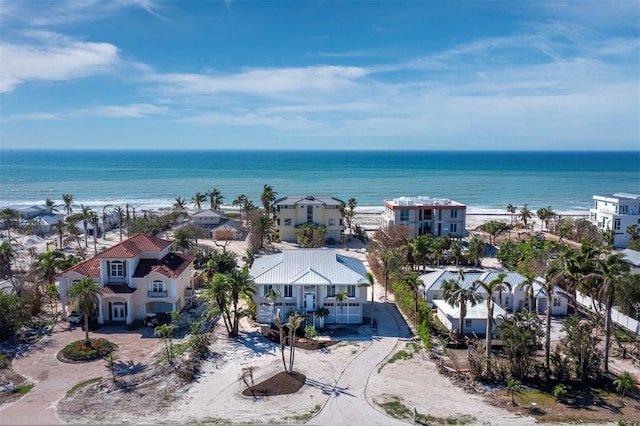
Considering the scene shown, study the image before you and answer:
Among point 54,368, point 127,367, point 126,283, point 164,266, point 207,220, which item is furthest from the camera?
point 207,220

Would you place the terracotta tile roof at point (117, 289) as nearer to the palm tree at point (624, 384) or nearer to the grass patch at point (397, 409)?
the grass patch at point (397, 409)

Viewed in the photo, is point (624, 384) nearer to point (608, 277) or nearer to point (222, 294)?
point (608, 277)

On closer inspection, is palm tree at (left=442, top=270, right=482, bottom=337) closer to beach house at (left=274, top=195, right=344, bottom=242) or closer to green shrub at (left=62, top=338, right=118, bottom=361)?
green shrub at (left=62, top=338, right=118, bottom=361)

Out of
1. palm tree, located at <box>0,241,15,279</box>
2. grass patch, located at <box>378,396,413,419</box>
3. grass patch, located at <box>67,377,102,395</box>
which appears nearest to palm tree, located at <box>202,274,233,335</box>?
grass patch, located at <box>67,377,102,395</box>

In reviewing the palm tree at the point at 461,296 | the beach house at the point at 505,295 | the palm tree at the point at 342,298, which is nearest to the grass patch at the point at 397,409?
the palm tree at the point at 461,296

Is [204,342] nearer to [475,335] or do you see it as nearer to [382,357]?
[382,357]

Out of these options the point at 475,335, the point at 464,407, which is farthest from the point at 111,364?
the point at 475,335

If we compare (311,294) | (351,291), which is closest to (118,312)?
(311,294)
